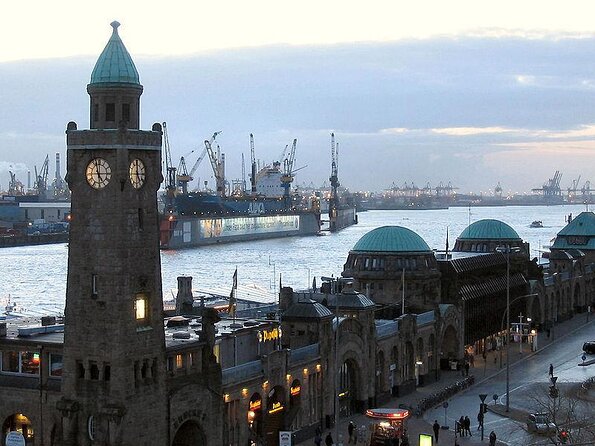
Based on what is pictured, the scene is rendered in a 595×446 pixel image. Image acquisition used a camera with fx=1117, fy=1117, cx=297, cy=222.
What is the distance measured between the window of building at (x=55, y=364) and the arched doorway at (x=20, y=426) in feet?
8.78

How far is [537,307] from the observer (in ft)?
407

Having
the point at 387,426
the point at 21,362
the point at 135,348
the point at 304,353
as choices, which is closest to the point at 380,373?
the point at 304,353

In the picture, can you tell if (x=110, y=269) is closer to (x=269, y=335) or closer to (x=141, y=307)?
(x=141, y=307)

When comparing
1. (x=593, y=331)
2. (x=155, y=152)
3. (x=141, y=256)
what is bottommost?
(x=593, y=331)

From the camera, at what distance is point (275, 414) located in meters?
65.8

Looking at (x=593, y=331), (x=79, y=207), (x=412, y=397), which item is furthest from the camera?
(x=593, y=331)

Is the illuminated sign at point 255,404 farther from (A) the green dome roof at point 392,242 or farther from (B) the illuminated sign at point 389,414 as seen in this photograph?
(A) the green dome roof at point 392,242

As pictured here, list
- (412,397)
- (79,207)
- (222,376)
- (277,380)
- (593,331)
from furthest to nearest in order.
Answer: (593,331)
(412,397)
(277,380)
(222,376)
(79,207)

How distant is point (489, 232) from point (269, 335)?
64803 millimetres

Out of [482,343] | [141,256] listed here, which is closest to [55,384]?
[141,256]

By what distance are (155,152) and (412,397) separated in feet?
125

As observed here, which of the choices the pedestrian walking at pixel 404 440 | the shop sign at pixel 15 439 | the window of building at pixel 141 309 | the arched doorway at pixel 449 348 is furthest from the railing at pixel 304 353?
the arched doorway at pixel 449 348

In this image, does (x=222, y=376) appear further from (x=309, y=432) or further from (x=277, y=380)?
(x=309, y=432)

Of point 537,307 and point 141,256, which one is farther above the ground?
point 141,256
